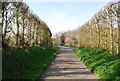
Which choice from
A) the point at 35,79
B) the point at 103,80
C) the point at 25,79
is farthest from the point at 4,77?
the point at 103,80

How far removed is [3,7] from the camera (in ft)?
30.1

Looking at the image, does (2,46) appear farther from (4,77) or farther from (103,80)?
(103,80)

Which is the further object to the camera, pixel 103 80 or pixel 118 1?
pixel 118 1

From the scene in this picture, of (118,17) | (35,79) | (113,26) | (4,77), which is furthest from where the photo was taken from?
(113,26)

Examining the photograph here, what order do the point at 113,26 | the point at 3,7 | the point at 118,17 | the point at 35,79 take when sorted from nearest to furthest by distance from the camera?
the point at 35,79
the point at 3,7
the point at 118,17
the point at 113,26

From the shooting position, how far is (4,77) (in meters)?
5.39

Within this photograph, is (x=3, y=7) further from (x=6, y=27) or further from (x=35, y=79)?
(x=35, y=79)

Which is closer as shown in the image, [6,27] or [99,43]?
[6,27]

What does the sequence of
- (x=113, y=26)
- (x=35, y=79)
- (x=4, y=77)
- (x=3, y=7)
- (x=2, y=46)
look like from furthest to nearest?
(x=113, y=26)
(x=3, y=7)
(x=2, y=46)
(x=35, y=79)
(x=4, y=77)

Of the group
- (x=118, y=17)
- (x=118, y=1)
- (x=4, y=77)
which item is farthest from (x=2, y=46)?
(x=118, y=1)

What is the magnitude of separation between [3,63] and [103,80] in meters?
4.41

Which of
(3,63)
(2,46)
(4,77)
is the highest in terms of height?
(2,46)

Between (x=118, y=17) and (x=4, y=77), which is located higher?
(x=118, y=17)

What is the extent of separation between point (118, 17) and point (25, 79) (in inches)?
394
